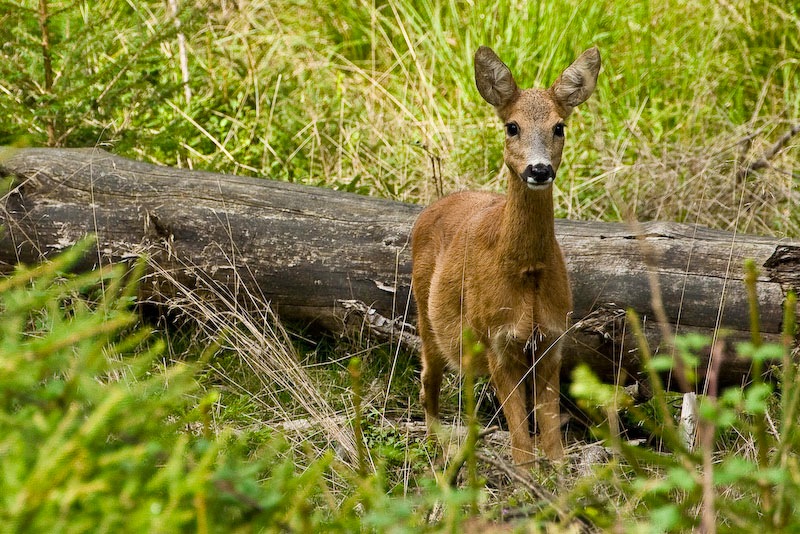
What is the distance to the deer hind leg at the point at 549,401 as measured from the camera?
411 centimetres

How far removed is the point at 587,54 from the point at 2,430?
3.16 m

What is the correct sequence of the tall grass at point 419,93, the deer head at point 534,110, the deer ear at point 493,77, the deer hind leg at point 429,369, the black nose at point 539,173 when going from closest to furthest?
the black nose at point 539,173 < the deer head at point 534,110 < the deer ear at point 493,77 < the deer hind leg at point 429,369 < the tall grass at point 419,93

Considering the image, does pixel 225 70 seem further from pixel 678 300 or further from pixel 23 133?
pixel 678 300

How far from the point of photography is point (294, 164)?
22.2 feet

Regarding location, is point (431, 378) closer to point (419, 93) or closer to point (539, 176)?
point (539, 176)

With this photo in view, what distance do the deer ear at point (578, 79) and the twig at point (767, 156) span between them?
1.99 m

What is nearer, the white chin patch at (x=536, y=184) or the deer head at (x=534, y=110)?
the white chin patch at (x=536, y=184)

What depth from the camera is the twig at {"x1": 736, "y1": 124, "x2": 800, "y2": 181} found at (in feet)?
20.0

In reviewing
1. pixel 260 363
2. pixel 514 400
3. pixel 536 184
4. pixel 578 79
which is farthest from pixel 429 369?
pixel 578 79

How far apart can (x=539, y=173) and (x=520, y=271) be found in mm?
416

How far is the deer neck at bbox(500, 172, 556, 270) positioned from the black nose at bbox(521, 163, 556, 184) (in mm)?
111

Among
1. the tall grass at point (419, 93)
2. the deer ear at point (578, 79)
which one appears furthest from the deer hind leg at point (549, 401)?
the tall grass at point (419, 93)

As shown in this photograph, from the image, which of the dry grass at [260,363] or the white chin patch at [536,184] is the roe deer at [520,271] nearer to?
the white chin patch at [536,184]

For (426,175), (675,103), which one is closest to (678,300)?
(426,175)
